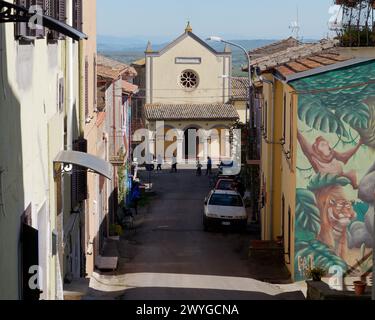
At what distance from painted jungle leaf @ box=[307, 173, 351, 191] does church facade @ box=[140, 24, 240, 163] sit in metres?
39.5

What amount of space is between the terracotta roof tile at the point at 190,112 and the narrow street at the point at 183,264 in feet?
73.2

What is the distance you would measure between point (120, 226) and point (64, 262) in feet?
51.7

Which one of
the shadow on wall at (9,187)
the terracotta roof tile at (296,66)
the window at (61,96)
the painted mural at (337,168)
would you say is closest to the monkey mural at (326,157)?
the painted mural at (337,168)

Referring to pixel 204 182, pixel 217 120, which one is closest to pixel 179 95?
pixel 217 120

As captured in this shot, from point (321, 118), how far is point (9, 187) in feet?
41.7

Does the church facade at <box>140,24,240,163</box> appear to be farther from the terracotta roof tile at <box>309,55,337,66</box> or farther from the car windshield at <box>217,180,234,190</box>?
the terracotta roof tile at <box>309,55,337,66</box>

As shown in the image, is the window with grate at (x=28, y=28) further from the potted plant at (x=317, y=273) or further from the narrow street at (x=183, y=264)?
the potted plant at (x=317, y=273)

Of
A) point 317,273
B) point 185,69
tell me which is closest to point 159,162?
point 185,69

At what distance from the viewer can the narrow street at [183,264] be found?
69.9 feet

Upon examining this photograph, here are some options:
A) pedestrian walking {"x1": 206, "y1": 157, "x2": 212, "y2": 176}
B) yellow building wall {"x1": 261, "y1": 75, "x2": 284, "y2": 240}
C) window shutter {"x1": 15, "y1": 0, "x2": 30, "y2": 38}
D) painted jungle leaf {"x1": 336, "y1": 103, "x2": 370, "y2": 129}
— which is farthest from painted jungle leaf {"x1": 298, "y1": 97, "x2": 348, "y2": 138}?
pedestrian walking {"x1": 206, "y1": 157, "x2": 212, "y2": 176}

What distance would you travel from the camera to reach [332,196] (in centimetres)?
2189

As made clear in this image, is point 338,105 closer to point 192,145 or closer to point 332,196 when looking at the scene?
point 332,196
